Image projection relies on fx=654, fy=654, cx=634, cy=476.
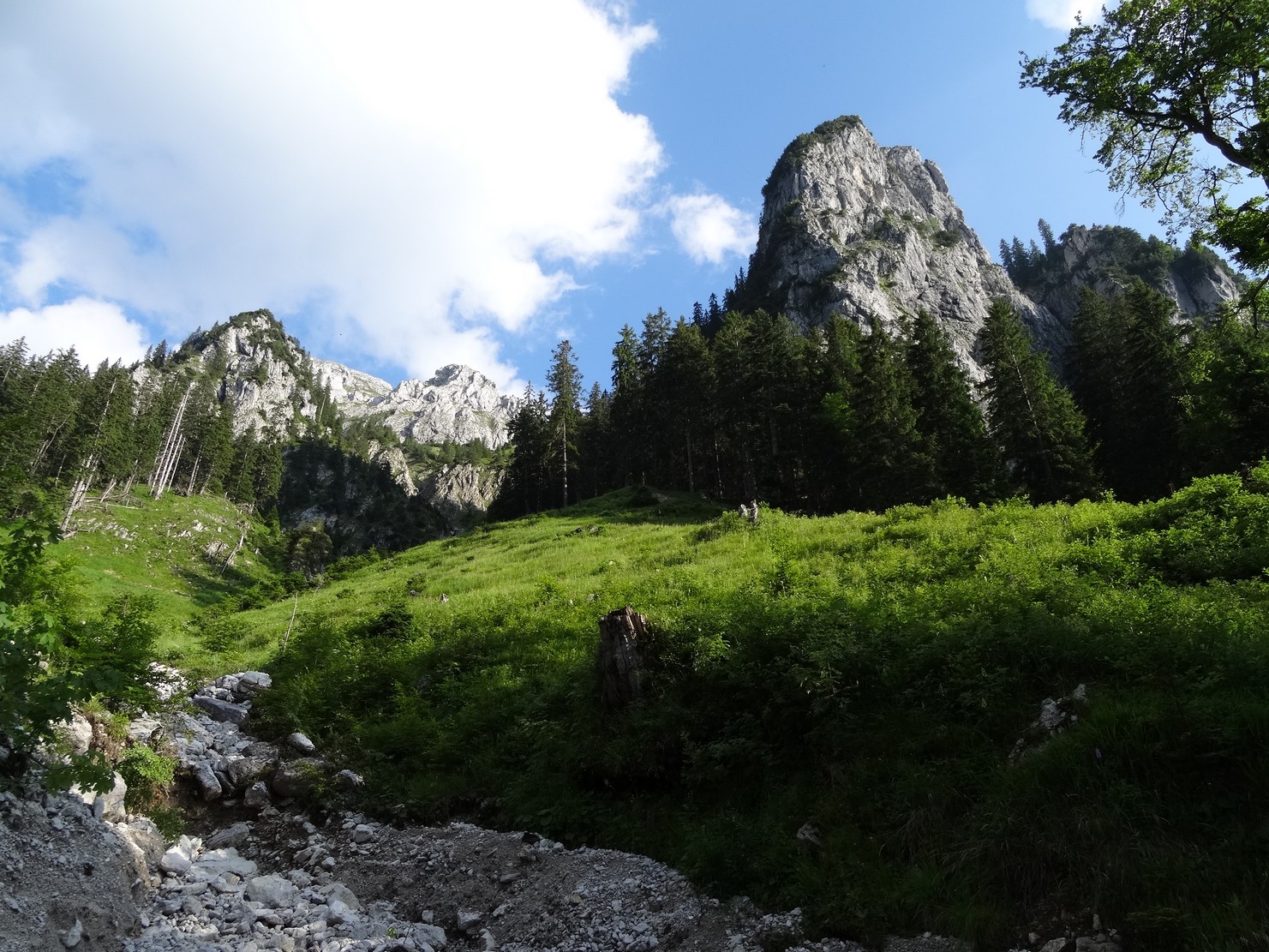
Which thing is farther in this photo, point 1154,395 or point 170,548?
point 170,548

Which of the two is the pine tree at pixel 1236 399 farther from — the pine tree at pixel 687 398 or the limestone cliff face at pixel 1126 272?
the limestone cliff face at pixel 1126 272

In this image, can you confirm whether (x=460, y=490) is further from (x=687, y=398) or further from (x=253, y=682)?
(x=253, y=682)

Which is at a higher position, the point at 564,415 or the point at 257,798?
the point at 564,415

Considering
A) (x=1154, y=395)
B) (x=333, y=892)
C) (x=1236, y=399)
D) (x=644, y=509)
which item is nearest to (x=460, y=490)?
(x=644, y=509)

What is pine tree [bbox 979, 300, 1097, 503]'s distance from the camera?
3747 centimetres

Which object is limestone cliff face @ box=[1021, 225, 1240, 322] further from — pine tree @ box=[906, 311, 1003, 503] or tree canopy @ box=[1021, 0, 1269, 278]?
tree canopy @ box=[1021, 0, 1269, 278]

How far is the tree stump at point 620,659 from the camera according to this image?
1097 centimetres

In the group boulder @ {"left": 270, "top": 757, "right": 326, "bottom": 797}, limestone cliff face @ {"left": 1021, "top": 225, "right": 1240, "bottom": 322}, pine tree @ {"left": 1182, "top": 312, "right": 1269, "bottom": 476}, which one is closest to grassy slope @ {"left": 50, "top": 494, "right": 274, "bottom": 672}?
boulder @ {"left": 270, "top": 757, "right": 326, "bottom": 797}

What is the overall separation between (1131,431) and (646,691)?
1768 inches

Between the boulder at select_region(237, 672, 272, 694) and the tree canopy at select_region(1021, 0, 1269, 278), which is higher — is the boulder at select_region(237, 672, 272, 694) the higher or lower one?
the lower one

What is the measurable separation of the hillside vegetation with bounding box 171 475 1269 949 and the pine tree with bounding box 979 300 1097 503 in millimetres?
22528

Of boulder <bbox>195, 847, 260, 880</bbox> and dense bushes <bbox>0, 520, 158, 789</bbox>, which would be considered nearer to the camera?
dense bushes <bbox>0, 520, 158, 789</bbox>

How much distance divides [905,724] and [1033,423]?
120 feet

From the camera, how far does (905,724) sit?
838 centimetres
